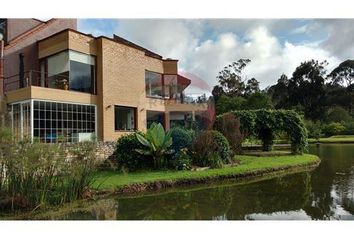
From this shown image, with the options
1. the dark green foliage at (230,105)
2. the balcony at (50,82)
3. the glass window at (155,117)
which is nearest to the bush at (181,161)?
the balcony at (50,82)

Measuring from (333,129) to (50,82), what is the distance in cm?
4319

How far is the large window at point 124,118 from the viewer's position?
24.2 m

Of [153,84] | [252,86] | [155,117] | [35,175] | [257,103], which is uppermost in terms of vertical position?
[252,86]

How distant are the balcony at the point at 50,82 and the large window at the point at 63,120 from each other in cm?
123

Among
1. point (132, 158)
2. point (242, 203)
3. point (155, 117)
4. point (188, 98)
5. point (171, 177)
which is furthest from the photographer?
point (155, 117)

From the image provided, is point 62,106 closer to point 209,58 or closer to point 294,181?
point 294,181

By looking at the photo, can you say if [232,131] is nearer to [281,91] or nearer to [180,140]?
[180,140]

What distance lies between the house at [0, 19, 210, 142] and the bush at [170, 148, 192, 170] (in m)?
6.10

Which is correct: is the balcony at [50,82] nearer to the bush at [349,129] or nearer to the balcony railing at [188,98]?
the balcony railing at [188,98]

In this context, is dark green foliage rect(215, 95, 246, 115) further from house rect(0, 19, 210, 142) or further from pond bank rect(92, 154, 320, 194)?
pond bank rect(92, 154, 320, 194)

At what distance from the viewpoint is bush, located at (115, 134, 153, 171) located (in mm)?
16969

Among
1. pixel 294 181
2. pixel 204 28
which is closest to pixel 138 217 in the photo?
pixel 294 181

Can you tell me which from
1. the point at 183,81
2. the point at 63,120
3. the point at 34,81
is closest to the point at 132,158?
the point at 63,120

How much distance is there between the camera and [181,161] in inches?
654
